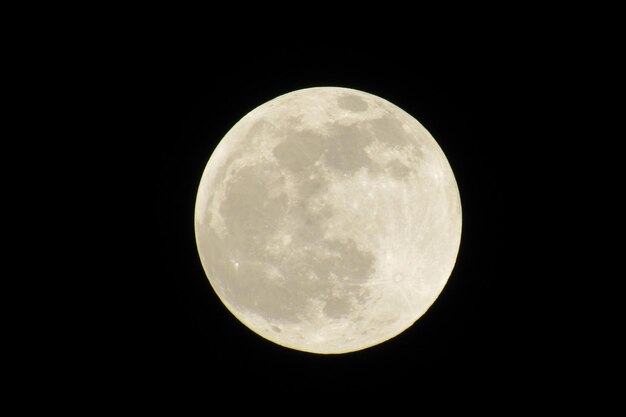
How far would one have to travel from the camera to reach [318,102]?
480cm

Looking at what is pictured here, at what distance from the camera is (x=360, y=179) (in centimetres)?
428

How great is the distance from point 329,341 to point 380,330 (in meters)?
0.46

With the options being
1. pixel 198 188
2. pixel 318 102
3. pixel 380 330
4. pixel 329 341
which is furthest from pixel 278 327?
pixel 318 102

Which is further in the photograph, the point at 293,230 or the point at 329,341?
the point at 329,341

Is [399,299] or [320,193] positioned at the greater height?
[320,193]

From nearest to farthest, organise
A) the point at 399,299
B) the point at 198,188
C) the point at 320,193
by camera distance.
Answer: the point at 320,193, the point at 399,299, the point at 198,188

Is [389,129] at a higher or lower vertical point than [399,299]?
higher

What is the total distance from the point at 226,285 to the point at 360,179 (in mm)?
1567

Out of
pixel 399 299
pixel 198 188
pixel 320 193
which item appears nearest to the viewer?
pixel 320 193

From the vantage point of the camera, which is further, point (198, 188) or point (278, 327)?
point (198, 188)

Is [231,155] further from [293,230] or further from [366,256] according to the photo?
[366,256]

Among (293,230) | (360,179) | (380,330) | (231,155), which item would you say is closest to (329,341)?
(380,330)

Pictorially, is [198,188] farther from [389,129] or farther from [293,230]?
[389,129]

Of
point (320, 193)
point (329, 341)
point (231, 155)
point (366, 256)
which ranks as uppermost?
point (231, 155)
